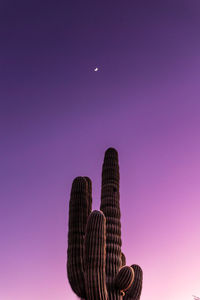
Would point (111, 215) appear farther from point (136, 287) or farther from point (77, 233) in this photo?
point (136, 287)

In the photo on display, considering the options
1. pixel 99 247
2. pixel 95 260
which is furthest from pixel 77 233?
pixel 95 260

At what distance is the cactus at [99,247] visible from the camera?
1152cm

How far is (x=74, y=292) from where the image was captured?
40.1ft

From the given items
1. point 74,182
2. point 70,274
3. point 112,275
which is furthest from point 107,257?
point 74,182

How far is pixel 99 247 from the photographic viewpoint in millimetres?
11648

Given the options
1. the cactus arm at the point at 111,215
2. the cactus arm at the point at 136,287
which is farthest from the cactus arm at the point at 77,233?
the cactus arm at the point at 136,287

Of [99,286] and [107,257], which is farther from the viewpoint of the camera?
[107,257]

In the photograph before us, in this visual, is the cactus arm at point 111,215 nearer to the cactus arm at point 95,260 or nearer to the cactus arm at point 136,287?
the cactus arm at point 95,260

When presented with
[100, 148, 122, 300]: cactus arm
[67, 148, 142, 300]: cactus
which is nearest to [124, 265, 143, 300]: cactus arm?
[67, 148, 142, 300]: cactus

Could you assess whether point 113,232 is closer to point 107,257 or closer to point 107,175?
point 107,257

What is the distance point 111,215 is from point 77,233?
1611mm

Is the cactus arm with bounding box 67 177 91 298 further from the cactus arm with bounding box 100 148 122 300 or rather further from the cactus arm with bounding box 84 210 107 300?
the cactus arm with bounding box 100 148 122 300

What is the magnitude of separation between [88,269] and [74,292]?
4.32 feet

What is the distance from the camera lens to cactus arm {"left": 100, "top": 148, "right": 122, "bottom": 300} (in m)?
12.6
